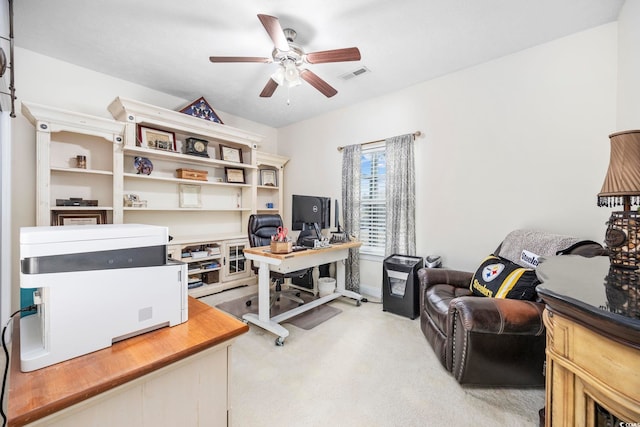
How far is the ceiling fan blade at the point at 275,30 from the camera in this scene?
160 cm

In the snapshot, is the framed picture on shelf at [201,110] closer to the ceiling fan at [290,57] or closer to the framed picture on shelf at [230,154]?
the framed picture on shelf at [230,154]

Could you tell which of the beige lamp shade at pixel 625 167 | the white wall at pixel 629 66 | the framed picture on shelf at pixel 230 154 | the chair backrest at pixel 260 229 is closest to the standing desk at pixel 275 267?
the chair backrest at pixel 260 229

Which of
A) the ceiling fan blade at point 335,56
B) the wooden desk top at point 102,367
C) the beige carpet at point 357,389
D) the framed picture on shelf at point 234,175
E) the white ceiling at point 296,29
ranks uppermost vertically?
the white ceiling at point 296,29

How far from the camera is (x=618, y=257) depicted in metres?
1.08

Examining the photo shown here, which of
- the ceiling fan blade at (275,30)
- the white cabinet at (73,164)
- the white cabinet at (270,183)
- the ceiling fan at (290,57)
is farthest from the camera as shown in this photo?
the white cabinet at (270,183)

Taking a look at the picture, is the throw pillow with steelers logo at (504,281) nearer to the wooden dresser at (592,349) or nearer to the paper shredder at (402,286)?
the paper shredder at (402,286)

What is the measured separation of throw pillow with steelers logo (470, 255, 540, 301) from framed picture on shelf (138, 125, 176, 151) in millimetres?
3693

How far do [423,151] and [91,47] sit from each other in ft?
11.8

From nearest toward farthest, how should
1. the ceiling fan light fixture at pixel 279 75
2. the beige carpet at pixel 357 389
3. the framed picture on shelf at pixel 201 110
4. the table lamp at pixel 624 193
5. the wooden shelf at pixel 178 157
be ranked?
the table lamp at pixel 624 193 < the beige carpet at pixel 357 389 < the ceiling fan light fixture at pixel 279 75 < the wooden shelf at pixel 178 157 < the framed picture on shelf at pixel 201 110

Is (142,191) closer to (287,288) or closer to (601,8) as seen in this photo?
(287,288)

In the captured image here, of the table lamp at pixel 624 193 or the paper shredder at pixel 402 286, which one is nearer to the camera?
the table lamp at pixel 624 193

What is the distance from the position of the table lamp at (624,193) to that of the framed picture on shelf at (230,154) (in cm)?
388

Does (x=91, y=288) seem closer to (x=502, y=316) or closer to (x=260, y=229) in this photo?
(x=502, y=316)

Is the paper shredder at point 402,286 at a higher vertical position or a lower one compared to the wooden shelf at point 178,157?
lower
